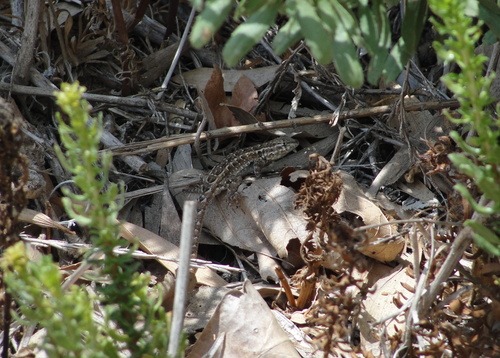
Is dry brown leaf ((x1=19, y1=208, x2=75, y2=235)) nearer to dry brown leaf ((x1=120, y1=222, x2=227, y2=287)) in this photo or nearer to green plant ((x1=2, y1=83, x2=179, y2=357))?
dry brown leaf ((x1=120, y1=222, x2=227, y2=287))

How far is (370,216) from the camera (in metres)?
3.47

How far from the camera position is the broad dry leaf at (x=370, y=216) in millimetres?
3215

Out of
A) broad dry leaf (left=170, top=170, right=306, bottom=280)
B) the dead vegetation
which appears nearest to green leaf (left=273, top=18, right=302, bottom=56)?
the dead vegetation

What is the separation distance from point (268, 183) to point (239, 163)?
2.25ft

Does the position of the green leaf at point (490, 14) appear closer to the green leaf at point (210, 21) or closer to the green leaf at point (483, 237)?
the green leaf at point (483, 237)

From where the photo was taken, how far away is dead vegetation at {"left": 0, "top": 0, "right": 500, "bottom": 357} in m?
2.56

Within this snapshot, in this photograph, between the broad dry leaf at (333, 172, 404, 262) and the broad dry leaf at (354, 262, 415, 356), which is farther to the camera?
the broad dry leaf at (333, 172, 404, 262)

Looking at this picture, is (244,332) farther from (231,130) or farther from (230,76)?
(230,76)

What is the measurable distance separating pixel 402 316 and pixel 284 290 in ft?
2.29

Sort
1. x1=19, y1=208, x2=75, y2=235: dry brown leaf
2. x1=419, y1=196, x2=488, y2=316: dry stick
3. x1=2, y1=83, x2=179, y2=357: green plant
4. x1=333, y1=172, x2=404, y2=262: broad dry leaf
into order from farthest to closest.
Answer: x1=19, y1=208, x2=75, y2=235: dry brown leaf < x1=333, y1=172, x2=404, y2=262: broad dry leaf < x1=419, y1=196, x2=488, y2=316: dry stick < x1=2, y1=83, x2=179, y2=357: green plant

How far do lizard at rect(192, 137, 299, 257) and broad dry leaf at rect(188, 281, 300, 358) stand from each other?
5.04 ft

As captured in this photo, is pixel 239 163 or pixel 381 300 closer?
pixel 381 300

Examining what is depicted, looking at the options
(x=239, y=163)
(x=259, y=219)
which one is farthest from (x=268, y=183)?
(x=239, y=163)

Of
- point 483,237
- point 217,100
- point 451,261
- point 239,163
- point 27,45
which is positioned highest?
point 483,237
